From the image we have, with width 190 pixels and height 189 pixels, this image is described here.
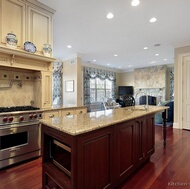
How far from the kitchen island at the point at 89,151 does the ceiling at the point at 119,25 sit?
2129 mm

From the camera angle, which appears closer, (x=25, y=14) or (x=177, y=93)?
(x=25, y=14)

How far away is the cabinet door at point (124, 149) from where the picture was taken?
169 cm

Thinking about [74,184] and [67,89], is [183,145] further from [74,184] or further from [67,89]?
[67,89]

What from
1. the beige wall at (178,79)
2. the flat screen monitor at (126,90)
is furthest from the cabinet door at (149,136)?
the flat screen monitor at (126,90)

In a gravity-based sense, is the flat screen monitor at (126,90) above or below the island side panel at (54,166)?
A: above

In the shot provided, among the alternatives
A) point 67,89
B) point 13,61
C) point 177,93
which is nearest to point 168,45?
point 177,93

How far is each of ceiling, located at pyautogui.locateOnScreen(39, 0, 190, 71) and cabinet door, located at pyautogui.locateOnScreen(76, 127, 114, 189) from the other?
2.38 meters

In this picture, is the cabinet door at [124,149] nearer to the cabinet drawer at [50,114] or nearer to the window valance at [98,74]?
the cabinet drawer at [50,114]

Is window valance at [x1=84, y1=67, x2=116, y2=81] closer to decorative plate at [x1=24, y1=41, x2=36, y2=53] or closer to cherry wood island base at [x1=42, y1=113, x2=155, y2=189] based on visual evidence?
decorative plate at [x1=24, y1=41, x2=36, y2=53]

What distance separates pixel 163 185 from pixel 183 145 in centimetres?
181

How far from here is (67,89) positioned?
6.40 metres

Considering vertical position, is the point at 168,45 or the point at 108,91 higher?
the point at 168,45

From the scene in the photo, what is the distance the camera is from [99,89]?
8.63m

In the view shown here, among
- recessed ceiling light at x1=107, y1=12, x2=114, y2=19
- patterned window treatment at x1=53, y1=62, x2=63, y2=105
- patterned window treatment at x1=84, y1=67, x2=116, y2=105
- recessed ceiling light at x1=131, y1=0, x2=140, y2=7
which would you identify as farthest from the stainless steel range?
patterned window treatment at x1=84, y1=67, x2=116, y2=105
